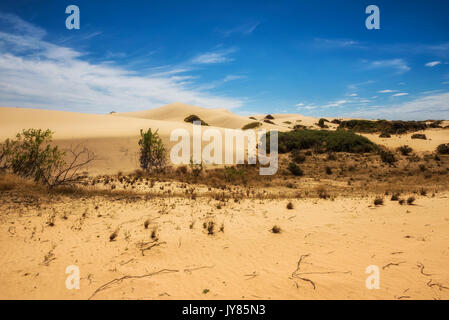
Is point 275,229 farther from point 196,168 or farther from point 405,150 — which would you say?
point 405,150

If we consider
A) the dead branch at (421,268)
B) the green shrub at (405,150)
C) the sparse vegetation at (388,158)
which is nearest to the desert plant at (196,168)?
the dead branch at (421,268)

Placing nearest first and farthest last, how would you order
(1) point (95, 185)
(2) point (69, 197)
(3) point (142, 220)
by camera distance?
(3) point (142, 220)
(2) point (69, 197)
(1) point (95, 185)

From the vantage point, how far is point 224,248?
593 centimetres

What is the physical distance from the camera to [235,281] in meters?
4.59

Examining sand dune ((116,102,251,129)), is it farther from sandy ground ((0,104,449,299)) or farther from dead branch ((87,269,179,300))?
dead branch ((87,269,179,300))

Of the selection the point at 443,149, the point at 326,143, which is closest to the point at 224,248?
the point at 326,143

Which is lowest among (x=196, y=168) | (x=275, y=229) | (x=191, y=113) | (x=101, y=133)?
(x=275, y=229)

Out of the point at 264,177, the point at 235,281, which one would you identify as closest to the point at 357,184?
the point at 264,177

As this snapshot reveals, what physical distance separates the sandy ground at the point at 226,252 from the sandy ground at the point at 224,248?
0.02m

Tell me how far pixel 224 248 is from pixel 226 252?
19 centimetres

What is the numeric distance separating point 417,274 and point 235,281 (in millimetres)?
3397

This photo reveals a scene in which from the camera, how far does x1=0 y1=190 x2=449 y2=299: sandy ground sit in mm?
4277

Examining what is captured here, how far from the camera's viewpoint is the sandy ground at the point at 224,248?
14.1ft
